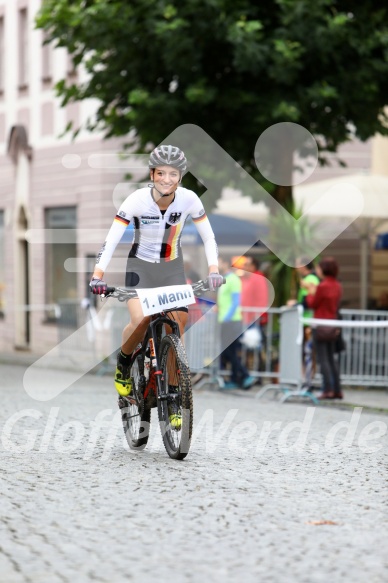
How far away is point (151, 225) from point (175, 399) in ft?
3.54

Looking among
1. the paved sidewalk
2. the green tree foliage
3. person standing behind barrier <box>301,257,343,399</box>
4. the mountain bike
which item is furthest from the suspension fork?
the green tree foliage

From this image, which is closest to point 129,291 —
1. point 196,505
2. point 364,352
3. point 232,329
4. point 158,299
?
point 158,299

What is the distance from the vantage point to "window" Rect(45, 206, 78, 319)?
29047 millimetres

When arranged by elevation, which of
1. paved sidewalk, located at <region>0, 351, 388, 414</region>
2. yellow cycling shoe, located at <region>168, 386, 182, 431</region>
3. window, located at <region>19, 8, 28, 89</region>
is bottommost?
paved sidewalk, located at <region>0, 351, 388, 414</region>

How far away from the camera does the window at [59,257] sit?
29047 mm

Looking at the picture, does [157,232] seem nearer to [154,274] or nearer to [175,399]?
[154,274]

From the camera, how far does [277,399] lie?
15.5 meters

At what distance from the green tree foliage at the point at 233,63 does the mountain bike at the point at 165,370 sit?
30.4 ft

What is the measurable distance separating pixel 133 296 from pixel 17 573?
131 inches

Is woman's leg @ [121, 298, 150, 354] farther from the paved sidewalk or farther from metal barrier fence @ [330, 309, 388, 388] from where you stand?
metal barrier fence @ [330, 309, 388, 388]

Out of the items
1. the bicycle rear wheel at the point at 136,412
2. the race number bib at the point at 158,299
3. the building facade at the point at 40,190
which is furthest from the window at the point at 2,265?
the race number bib at the point at 158,299

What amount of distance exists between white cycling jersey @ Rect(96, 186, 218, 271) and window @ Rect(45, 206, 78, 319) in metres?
20.4

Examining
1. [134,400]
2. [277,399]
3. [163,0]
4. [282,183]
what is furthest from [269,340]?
[134,400]

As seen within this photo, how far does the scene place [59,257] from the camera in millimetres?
29625
